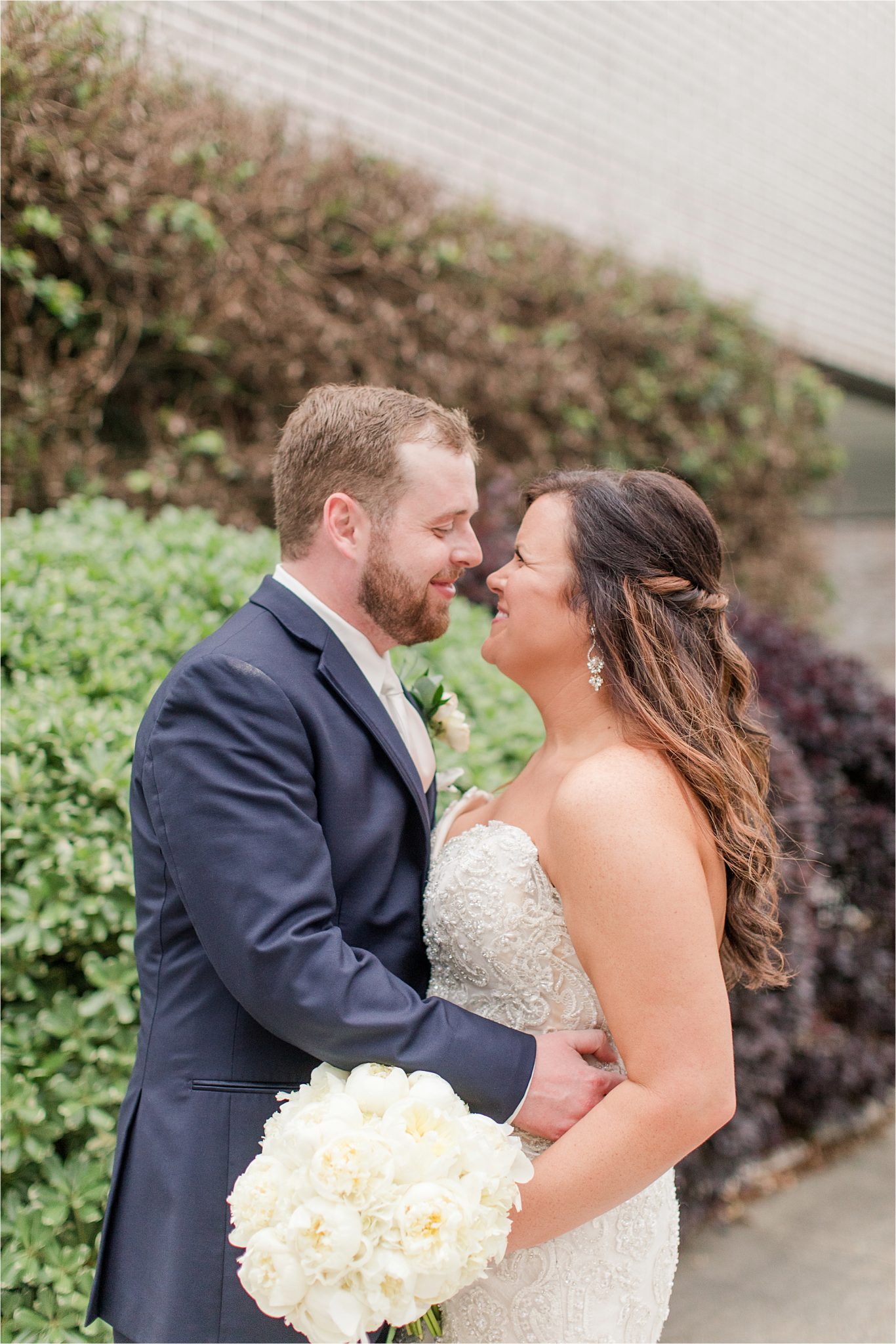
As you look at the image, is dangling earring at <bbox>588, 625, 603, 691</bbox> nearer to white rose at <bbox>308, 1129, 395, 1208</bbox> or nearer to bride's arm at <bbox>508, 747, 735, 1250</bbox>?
bride's arm at <bbox>508, 747, 735, 1250</bbox>

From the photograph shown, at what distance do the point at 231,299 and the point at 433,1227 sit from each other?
4.75m

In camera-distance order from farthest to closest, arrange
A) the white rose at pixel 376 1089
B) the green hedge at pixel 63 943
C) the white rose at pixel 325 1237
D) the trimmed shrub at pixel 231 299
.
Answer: the trimmed shrub at pixel 231 299 < the green hedge at pixel 63 943 < the white rose at pixel 376 1089 < the white rose at pixel 325 1237

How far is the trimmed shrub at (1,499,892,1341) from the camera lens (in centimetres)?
238

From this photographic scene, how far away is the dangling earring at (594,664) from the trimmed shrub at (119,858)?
0.65 m

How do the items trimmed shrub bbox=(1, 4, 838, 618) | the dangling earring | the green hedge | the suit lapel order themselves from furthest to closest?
trimmed shrub bbox=(1, 4, 838, 618) → the green hedge → the dangling earring → the suit lapel

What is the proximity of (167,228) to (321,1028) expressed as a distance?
4465 millimetres

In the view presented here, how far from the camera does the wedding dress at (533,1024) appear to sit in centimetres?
200

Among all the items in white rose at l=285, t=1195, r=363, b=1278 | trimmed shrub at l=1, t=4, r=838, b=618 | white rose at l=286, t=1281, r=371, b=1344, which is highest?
trimmed shrub at l=1, t=4, r=838, b=618

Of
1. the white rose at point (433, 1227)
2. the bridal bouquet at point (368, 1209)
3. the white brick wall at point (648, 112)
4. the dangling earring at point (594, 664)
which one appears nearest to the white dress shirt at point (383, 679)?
the dangling earring at point (594, 664)

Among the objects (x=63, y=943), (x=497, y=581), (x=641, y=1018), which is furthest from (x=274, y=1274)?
(x=497, y=581)

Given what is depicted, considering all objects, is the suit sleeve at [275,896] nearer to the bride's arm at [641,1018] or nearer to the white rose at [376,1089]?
the white rose at [376,1089]

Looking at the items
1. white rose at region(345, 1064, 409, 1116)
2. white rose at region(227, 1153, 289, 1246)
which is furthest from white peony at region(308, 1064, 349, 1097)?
white rose at region(227, 1153, 289, 1246)

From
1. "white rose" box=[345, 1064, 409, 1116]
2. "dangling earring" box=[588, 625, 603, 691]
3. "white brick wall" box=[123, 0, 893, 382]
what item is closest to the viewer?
"white rose" box=[345, 1064, 409, 1116]

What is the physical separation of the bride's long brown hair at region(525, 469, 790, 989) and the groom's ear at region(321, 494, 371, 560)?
1.41 feet
